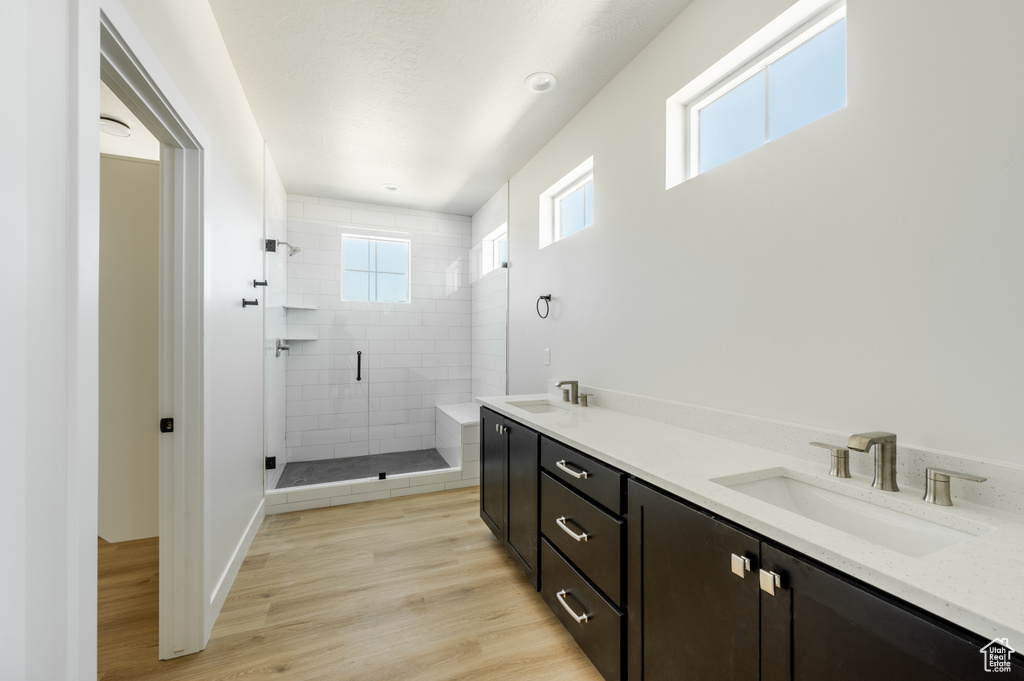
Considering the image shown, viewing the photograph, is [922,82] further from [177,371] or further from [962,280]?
[177,371]

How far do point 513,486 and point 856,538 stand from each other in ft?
5.19

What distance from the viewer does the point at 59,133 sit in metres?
0.85

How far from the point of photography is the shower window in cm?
391

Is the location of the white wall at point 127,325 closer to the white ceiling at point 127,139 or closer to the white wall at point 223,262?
the white ceiling at point 127,139

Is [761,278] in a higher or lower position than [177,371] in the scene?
higher

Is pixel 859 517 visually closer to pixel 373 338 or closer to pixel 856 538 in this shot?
pixel 856 538

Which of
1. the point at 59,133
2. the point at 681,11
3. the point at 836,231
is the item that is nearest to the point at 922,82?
the point at 836,231

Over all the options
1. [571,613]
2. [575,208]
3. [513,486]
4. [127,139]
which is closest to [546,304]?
[575,208]

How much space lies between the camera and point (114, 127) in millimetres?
2463

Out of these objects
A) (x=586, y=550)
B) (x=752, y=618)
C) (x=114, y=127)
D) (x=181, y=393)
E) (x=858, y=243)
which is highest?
(x=114, y=127)

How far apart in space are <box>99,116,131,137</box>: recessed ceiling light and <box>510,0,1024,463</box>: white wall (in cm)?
290

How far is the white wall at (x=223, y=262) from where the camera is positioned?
153 cm

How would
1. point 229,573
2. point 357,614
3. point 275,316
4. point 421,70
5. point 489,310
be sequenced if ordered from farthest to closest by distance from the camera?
point 489,310 → point 275,316 → point 421,70 → point 229,573 → point 357,614

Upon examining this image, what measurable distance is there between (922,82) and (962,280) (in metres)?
0.53
